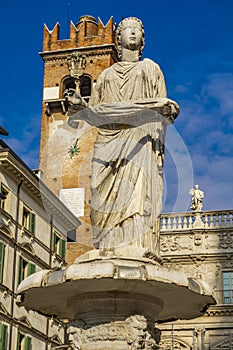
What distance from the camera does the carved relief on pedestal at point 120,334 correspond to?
282 inches

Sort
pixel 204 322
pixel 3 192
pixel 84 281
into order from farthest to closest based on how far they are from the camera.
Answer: pixel 204 322
pixel 3 192
pixel 84 281

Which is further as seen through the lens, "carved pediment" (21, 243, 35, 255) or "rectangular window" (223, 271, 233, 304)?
"rectangular window" (223, 271, 233, 304)

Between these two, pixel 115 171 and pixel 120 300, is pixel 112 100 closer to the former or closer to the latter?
pixel 115 171

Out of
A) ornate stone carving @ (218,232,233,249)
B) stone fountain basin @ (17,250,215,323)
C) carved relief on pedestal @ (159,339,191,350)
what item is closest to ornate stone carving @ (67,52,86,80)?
ornate stone carving @ (218,232,233,249)

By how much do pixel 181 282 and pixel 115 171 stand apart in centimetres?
163

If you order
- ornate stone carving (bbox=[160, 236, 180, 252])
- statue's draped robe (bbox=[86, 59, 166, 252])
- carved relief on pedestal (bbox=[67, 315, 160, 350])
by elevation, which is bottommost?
carved relief on pedestal (bbox=[67, 315, 160, 350])

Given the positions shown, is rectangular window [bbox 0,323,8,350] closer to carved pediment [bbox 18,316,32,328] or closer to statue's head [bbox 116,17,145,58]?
carved pediment [bbox 18,316,32,328]

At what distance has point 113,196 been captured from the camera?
7930 mm

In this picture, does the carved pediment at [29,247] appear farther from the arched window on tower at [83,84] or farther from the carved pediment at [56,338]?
the arched window on tower at [83,84]

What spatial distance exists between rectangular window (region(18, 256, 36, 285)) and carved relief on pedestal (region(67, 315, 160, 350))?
841 inches

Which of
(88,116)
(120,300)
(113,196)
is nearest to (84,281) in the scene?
(120,300)

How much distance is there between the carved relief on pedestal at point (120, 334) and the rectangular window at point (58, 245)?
25.7 m

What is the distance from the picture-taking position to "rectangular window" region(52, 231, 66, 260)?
109 feet

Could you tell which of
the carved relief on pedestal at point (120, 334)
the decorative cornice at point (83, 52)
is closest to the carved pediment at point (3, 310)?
the carved relief on pedestal at point (120, 334)
